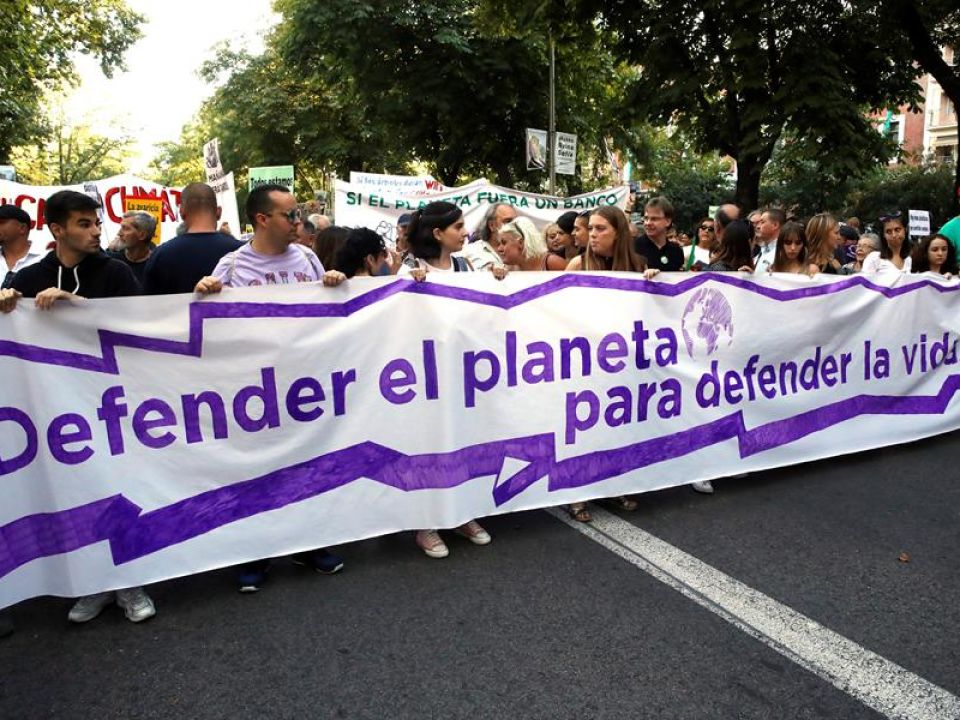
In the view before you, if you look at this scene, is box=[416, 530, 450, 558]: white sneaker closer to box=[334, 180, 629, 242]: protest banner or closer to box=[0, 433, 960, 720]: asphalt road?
box=[0, 433, 960, 720]: asphalt road

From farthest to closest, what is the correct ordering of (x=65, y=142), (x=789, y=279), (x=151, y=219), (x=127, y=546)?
(x=65, y=142), (x=151, y=219), (x=789, y=279), (x=127, y=546)

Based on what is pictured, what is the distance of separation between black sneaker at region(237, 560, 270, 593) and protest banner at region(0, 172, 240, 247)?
6371 millimetres

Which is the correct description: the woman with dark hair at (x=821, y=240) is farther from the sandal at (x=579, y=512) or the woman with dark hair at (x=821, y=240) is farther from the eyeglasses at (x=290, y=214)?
the eyeglasses at (x=290, y=214)

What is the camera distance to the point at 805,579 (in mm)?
3256

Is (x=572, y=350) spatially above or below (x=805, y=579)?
above

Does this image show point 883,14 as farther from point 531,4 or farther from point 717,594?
point 717,594

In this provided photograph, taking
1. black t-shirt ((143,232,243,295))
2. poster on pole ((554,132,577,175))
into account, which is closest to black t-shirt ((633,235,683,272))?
black t-shirt ((143,232,243,295))

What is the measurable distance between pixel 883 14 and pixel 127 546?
1252 cm

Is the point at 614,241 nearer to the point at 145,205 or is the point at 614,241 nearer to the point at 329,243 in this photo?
the point at 329,243

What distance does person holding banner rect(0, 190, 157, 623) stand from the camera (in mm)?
3094

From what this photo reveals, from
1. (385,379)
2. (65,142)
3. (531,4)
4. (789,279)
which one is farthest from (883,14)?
(65,142)

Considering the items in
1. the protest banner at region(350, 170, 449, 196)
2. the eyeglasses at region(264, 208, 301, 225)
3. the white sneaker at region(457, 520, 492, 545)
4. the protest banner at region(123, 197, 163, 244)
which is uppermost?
the protest banner at region(350, 170, 449, 196)

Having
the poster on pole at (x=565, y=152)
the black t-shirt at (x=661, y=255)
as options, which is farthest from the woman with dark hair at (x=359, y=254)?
the poster on pole at (x=565, y=152)

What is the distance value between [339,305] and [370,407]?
18.8 inches
